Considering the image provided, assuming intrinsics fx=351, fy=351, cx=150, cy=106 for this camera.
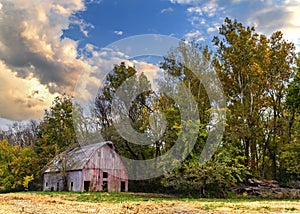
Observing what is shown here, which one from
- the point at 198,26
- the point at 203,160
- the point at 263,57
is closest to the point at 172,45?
the point at 198,26

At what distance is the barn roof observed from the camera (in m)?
36.9

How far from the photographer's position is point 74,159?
38656mm

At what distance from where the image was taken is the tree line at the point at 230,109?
111ft

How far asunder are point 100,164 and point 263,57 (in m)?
20.8

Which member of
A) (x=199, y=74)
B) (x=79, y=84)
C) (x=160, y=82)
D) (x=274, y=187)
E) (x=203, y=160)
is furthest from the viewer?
(x=160, y=82)

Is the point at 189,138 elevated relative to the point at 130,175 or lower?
elevated

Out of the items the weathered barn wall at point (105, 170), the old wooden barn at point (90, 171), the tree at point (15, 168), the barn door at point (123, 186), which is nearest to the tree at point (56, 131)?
the tree at point (15, 168)

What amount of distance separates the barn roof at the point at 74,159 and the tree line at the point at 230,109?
310cm

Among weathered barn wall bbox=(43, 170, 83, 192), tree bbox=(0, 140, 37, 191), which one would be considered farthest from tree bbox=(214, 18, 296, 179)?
tree bbox=(0, 140, 37, 191)

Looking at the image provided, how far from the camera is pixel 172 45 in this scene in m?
37.0

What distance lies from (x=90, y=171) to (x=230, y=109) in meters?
16.4

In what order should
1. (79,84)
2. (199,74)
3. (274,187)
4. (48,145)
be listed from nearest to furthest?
(274,187)
(79,84)
(199,74)
(48,145)

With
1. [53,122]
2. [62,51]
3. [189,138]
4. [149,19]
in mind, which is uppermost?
[149,19]

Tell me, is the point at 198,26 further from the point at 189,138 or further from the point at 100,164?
the point at 100,164
